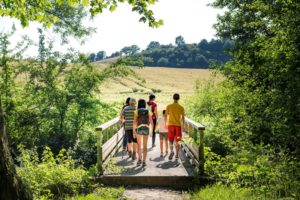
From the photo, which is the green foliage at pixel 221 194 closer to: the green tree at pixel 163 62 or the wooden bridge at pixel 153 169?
the wooden bridge at pixel 153 169

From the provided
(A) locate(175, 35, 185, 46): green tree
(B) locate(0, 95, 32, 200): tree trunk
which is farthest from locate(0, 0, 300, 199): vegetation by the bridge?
(A) locate(175, 35, 185, 46): green tree

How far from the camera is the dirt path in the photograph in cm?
864

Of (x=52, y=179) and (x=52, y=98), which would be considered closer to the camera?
(x=52, y=179)

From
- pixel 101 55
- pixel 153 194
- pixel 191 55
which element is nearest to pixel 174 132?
pixel 153 194

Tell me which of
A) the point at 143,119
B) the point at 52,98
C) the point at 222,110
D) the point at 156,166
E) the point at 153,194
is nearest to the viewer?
the point at 153,194

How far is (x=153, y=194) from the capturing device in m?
8.97

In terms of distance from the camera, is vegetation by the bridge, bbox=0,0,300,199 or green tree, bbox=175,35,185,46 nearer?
vegetation by the bridge, bbox=0,0,300,199

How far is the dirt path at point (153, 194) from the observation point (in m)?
8.64

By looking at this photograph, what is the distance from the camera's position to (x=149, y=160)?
12219 mm

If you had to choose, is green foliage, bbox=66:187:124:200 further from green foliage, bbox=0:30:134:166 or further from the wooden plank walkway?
green foliage, bbox=0:30:134:166

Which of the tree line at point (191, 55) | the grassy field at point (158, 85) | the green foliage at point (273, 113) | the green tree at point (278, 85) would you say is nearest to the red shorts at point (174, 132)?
the green foliage at point (273, 113)

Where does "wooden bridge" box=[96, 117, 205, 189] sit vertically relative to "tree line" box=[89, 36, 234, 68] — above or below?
below

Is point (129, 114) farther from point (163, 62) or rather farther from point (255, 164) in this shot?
point (163, 62)

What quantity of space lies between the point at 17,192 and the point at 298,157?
4.31 meters
